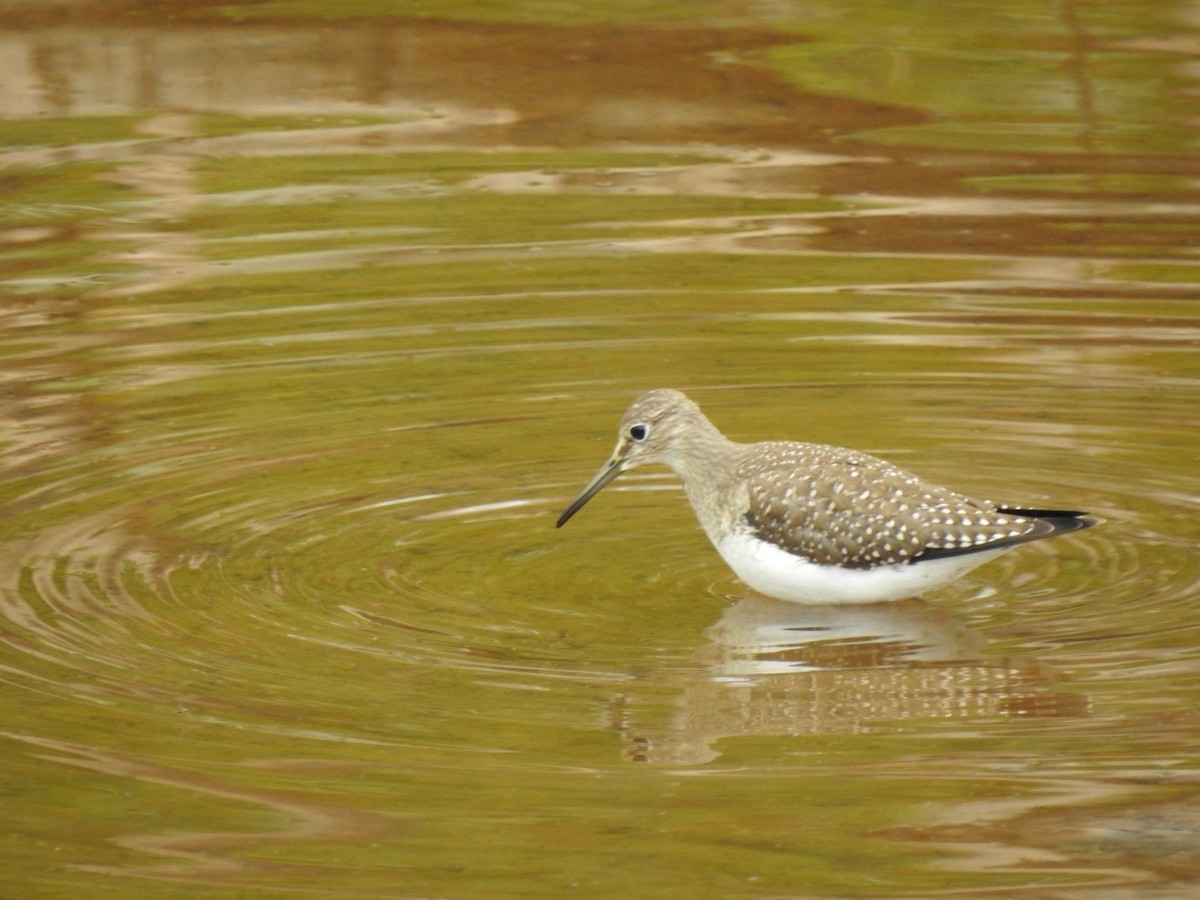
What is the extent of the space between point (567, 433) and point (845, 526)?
253 cm

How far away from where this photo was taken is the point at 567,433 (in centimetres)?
1124

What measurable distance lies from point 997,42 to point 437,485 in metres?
8.10

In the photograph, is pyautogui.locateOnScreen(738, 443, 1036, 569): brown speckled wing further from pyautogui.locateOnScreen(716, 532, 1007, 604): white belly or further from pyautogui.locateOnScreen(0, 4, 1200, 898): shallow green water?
pyautogui.locateOnScreen(0, 4, 1200, 898): shallow green water

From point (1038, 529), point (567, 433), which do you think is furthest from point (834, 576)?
point (567, 433)

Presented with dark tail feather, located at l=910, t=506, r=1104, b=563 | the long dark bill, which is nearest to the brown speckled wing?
dark tail feather, located at l=910, t=506, r=1104, b=563

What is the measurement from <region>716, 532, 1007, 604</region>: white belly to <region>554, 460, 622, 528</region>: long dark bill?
0.90 metres

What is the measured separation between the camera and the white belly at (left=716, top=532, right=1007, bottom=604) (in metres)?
8.90

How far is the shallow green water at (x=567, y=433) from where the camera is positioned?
7.14 metres

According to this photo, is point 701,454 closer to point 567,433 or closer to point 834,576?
point 834,576

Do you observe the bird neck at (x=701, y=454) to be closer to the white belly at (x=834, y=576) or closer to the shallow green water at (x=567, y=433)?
the shallow green water at (x=567, y=433)

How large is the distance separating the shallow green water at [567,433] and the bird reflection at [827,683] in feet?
0.08

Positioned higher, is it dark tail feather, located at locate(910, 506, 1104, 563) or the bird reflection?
dark tail feather, located at locate(910, 506, 1104, 563)

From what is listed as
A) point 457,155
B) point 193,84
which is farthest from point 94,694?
point 193,84

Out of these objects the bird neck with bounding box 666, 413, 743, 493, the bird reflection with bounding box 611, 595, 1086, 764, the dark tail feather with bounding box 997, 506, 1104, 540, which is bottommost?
the bird reflection with bounding box 611, 595, 1086, 764
